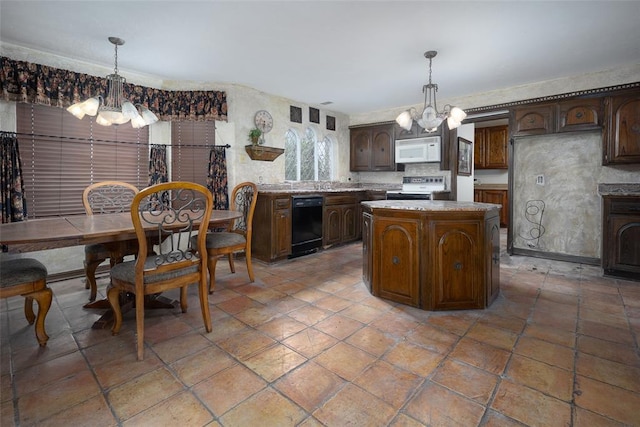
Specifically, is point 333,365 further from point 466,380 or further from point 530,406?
point 530,406

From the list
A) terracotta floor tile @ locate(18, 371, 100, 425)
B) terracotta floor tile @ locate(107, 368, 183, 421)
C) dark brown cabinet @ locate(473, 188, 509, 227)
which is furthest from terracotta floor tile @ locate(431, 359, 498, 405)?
dark brown cabinet @ locate(473, 188, 509, 227)

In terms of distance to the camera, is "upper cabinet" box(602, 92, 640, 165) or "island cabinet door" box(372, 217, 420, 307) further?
"upper cabinet" box(602, 92, 640, 165)

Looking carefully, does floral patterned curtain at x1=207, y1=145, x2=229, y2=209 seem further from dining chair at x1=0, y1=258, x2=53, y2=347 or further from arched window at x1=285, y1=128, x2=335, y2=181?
dining chair at x1=0, y1=258, x2=53, y2=347

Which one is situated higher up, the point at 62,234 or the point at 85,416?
the point at 62,234

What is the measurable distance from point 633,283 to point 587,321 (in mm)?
1516

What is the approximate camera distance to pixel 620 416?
1325mm

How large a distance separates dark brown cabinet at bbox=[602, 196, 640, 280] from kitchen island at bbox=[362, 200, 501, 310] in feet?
5.75

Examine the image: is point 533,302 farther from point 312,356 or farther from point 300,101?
point 300,101

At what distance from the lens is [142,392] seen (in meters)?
1.49

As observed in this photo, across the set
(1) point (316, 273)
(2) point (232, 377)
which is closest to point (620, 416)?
(2) point (232, 377)

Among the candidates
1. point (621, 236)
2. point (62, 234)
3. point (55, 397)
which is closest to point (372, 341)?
point (55, 397)

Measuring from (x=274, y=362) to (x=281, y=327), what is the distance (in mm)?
429

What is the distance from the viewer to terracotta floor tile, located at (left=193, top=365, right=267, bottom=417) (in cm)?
142

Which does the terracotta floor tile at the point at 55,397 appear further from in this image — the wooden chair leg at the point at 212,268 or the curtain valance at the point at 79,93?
the curtain valance at the point at 79,93
